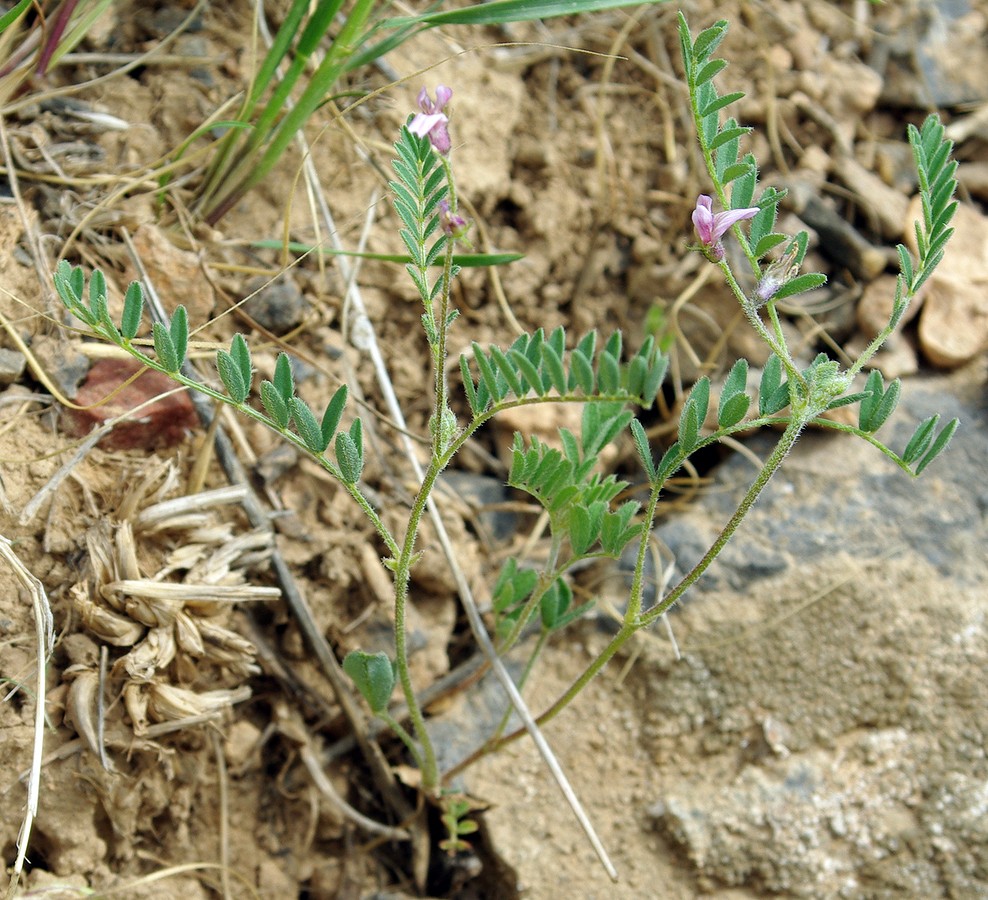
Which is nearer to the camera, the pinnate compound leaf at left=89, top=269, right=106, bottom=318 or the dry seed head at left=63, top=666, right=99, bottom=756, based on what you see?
the pinnate compound leaf at left=89, top=269, right=106, bottom=318

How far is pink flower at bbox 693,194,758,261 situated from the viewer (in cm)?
120

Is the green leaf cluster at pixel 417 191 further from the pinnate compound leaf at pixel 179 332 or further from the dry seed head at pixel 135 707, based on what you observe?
the dry seed head at pixel 135 707

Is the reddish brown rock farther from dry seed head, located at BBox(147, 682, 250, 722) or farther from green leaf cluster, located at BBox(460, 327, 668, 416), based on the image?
green leaf cluster, located at BBox(460, 327, 668, 416)

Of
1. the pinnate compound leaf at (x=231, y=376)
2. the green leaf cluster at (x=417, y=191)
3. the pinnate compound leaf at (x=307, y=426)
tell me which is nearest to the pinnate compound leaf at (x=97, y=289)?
the pinnate compound leaf at (x=231, y=376)

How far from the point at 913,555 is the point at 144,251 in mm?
1583

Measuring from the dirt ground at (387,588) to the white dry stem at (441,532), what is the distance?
35 mm

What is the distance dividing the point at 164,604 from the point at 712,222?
3.21ft

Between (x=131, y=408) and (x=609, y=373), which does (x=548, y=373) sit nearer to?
(x=609, y=373)

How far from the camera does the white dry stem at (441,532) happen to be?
5.44ft

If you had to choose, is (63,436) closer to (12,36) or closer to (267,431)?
(267,431)

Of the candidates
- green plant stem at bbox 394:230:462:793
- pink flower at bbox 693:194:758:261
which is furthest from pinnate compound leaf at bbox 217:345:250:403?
pink flower at bbox 693:194:758:261

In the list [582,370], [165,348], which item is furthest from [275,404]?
[582,370]

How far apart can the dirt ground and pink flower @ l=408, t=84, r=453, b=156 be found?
1.35 ft

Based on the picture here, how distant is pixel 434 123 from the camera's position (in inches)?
46.1
